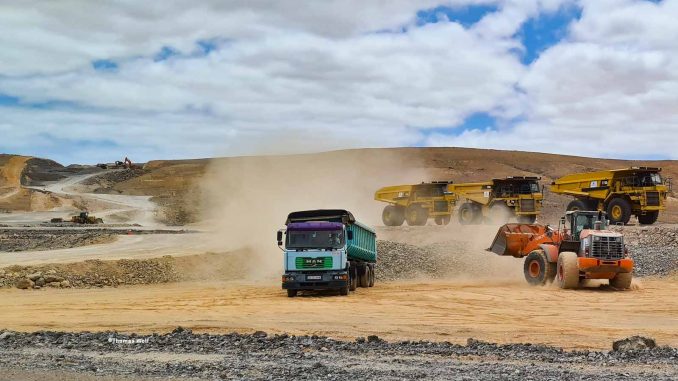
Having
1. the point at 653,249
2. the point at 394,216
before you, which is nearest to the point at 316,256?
the point at 653,249

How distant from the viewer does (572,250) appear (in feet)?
98.4

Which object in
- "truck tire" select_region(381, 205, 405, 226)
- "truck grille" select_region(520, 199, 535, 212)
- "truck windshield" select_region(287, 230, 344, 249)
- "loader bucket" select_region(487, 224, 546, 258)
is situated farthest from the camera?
"truck tire" select_region(381, 205, 405, 226)

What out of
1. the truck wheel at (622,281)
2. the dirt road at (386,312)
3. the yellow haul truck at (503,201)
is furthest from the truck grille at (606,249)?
the yellow haul truck at (503,201)

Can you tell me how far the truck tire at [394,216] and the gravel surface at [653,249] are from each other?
53.3ft

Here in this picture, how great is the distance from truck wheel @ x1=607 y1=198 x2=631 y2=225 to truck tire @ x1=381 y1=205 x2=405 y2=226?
50.1 feet

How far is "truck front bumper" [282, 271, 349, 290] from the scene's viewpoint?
2717cm

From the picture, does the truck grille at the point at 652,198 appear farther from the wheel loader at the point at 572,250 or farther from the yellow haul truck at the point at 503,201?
the wheel loader at the point at 572,250

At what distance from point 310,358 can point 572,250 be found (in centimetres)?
1883

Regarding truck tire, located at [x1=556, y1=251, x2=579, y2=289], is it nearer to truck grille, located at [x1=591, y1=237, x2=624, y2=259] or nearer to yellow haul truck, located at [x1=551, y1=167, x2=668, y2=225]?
truck grille, located at [x1=591, y1=237, x2=624, y2=259]

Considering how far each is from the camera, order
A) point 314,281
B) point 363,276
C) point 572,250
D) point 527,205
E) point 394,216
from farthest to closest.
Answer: point 394,216 → point 527,205 → point 363,276 → point 572,250 → point 314,281

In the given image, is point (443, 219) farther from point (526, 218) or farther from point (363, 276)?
point (363, 276)

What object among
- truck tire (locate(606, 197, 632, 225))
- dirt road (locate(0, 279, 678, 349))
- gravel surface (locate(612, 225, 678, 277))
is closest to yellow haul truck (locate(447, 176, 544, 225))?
truck tire (locate(606, 197, 632, 225))

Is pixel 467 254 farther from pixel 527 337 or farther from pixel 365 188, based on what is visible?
pixel 365 188

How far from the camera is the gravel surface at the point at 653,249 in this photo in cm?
3650
